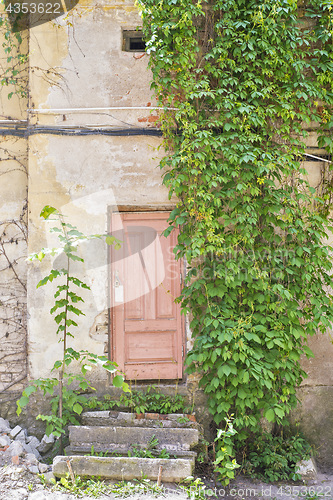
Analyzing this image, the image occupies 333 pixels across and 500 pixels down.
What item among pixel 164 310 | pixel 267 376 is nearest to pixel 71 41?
pixel 164 310

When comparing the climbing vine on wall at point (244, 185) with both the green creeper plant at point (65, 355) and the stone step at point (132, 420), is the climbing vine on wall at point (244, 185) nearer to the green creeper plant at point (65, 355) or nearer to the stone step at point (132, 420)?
the stone step at point (132, 420)

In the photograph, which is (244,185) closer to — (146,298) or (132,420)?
(146,298)

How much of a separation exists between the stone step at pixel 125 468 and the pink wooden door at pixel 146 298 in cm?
94

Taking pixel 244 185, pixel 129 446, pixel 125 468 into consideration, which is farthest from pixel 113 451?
pixel 244 185

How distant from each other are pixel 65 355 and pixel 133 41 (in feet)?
10.6

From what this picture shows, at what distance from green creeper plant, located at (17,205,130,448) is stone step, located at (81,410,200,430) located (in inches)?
7.0

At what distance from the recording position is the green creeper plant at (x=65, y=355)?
3379 millimetres

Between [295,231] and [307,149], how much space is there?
3.21 ft

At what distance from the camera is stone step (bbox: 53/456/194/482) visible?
10.9ft

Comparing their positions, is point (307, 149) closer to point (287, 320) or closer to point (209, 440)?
point (287, 320)

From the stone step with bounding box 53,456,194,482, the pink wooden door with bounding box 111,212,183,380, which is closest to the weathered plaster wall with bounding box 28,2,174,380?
the pink wooden door with bounding box 111,212,183,380

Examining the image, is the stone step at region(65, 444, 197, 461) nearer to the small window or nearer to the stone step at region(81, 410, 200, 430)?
the stone step at region(81, 410, 200, 430)

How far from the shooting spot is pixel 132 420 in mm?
3838

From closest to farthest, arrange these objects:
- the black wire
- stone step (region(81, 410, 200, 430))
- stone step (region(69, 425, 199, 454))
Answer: stone step (region(69, 425, 199, 454))
stone step (region(81, 410, 200, 430))
the black wire
